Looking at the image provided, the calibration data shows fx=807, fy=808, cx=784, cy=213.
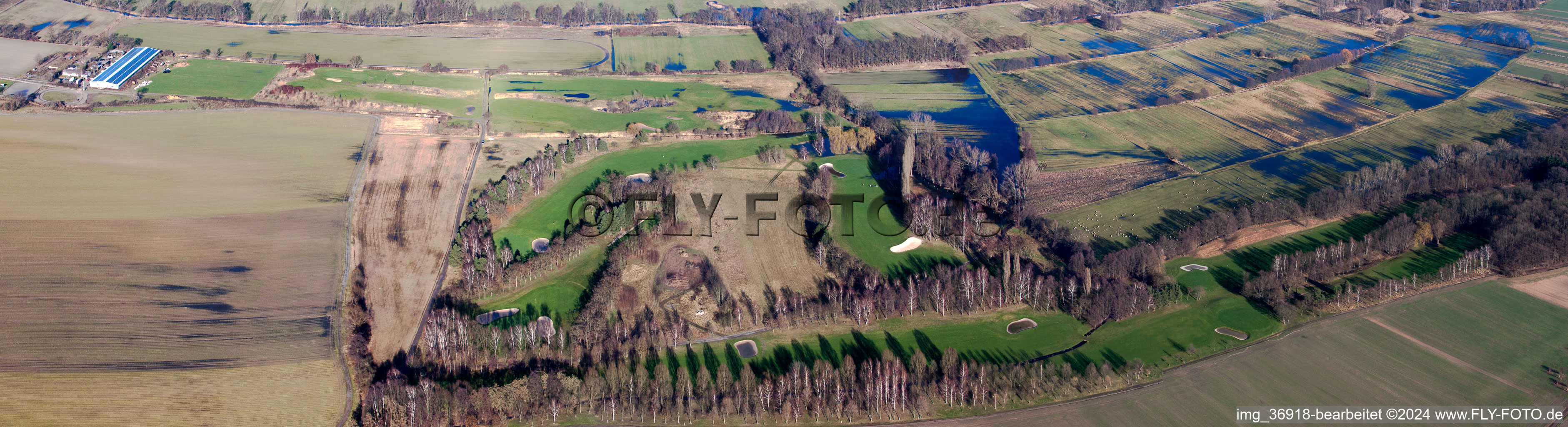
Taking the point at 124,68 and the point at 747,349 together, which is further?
the point at 124,68

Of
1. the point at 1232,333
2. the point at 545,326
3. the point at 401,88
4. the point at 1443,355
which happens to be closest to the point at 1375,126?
the point at 1443,355

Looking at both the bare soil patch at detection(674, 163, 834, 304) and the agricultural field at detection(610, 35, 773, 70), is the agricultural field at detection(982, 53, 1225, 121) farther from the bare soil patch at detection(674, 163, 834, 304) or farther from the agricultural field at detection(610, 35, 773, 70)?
the agricultural field at detection(610, 35, 773, 70)

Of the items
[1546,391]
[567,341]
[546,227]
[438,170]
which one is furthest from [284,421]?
[1546,391]

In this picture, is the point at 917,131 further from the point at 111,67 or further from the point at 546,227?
the point at 111,67

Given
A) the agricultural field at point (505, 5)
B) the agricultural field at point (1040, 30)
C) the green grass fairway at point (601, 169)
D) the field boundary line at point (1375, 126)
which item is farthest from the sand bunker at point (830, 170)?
the agricultural field at point (505, 5)

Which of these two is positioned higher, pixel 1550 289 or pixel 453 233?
pixel 453 233

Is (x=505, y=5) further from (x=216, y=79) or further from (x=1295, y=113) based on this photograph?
(x=1295, y=113)

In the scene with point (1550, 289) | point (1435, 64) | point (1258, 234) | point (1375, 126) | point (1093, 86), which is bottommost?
point (1550, 289)

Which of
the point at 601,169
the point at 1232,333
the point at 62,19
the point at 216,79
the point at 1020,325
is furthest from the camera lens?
the point at 62,19
